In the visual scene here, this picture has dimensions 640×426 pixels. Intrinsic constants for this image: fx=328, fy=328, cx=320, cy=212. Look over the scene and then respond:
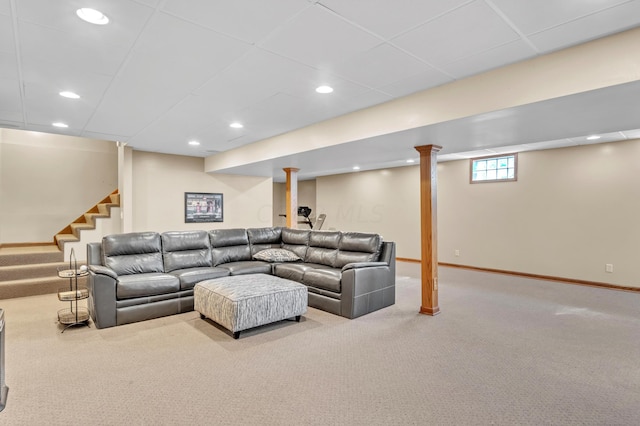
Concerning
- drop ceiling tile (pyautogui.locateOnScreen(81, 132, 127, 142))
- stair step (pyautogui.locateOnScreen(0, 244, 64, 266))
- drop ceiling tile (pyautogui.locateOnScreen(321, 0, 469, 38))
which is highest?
drop ceiling tile (pyautogui.locateOnScreen(81, 132, 127, 142))

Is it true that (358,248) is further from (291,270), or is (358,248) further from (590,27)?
(590,27)

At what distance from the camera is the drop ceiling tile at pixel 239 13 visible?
1.95 metres

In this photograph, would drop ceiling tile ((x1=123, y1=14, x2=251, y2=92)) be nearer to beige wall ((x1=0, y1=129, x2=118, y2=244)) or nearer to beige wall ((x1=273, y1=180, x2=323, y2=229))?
beige wall ((x1=0, y1=129, x2=118, y2=244))

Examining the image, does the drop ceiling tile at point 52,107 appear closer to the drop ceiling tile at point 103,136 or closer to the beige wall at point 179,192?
the drop ceiling tile at point 103,136

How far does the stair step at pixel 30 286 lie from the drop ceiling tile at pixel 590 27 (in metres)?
6.65

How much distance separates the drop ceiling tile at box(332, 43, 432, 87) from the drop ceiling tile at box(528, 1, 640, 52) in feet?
2.76

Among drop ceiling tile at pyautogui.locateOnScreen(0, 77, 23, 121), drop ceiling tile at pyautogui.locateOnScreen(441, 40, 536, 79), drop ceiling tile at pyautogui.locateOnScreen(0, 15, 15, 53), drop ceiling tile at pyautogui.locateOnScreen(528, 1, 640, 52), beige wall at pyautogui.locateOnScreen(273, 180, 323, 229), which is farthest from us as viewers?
beige wall at pyautogui.locateOnScreen(273, 180, 323, 229)

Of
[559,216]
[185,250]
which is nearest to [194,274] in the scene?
[185,250]

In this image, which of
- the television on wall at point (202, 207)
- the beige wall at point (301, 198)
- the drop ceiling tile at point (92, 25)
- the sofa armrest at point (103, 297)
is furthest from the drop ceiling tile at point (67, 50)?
the beige wall at point (301, 198)

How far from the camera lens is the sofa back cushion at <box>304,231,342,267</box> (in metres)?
5.00

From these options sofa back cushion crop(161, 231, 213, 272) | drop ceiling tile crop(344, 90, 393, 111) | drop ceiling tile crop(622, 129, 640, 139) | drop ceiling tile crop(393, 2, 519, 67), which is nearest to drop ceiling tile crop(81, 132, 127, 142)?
sofa back cushion crop(161, 231, 213, 272)

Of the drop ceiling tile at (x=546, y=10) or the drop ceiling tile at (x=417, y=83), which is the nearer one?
the drop ceiling tile at (x=546, y=10)

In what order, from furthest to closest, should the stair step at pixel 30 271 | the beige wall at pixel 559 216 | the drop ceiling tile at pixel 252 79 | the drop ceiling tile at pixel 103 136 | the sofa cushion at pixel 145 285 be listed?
the beige wall at pixel 559 216, the drop ceiling tile at pixel 103 136, the stair step at pixel 30 271, the sofa cushion at pixel 145 285, the drop ceiling tile at pixel 252 79

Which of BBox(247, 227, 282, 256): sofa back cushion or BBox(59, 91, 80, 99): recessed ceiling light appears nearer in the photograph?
BBox(59, 91, 80, 99): recessed ceiling light
